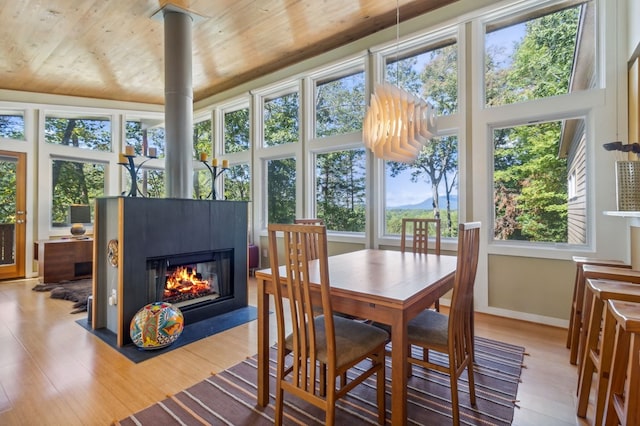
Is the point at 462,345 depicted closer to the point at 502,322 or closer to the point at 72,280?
the point at 502,322

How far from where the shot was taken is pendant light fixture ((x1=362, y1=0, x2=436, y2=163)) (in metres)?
2.01

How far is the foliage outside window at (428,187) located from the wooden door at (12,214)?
5614mm

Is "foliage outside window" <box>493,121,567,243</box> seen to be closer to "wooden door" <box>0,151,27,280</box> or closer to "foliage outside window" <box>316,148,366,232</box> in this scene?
"foliage outside window" <box>316,148,366,232</box>

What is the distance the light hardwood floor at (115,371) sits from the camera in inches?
67.8

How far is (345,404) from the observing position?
181 cm

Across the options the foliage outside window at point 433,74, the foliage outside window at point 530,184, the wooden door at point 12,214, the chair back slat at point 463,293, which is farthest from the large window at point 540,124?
the wooden door at point 12,214

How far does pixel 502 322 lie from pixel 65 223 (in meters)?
6.65

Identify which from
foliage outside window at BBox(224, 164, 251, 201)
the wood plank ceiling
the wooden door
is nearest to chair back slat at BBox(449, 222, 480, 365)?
Answer: the wood plank ceiling

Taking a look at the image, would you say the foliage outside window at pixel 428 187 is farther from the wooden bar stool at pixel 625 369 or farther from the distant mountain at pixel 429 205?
the wooden bar stool at pixel 625 369

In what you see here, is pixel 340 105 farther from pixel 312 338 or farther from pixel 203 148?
pixel 312 338

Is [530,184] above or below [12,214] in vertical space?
above

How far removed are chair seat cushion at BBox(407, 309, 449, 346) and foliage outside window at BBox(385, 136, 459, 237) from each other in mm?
2008

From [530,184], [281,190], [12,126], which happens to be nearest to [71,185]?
[12,126]

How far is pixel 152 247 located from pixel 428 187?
9.93 ft
